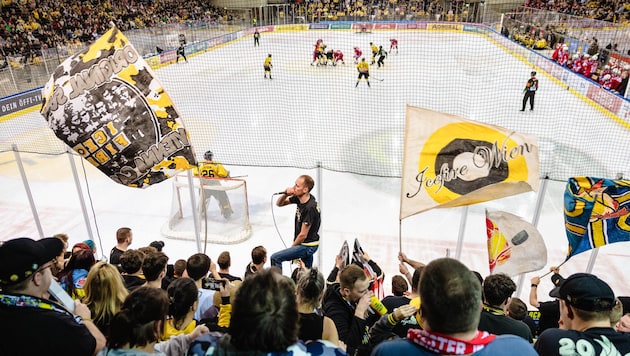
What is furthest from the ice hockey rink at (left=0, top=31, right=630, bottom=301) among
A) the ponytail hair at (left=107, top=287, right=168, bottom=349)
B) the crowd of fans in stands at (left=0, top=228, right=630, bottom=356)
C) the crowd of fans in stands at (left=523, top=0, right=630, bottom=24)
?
the crowd of fans in stands at (left=523, top=0, right=630, bottom=24)

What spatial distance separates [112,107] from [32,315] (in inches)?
72.6

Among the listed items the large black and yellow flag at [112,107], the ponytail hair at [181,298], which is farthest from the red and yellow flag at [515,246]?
the large black and yellow flag at [112,107]

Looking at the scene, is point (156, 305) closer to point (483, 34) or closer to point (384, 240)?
point (384, 240)

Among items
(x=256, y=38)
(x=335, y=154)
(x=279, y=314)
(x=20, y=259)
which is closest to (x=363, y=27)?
(x=256, y=38)

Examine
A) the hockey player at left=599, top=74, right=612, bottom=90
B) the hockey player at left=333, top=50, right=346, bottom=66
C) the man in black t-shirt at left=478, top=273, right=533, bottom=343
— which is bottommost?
the hockey player at left=599, top=74, right=612, bottom=90

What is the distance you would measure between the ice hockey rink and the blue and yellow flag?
883 mm

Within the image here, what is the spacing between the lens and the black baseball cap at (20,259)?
5.44ft

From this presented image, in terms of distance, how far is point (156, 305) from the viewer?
5.49 ft

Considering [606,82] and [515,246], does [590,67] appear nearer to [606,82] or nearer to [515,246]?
[606,82]

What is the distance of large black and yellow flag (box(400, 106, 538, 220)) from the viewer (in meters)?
3.06

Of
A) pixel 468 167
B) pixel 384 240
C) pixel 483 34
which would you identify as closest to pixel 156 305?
pixel 468 167

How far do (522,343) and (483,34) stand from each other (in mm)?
26283

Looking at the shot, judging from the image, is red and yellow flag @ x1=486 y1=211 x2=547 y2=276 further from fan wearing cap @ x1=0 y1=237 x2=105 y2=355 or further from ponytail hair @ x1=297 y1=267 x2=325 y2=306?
fan wearing cap @ x1=0 y1=237 x2=105 y2=355

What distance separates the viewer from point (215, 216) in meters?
6.09
